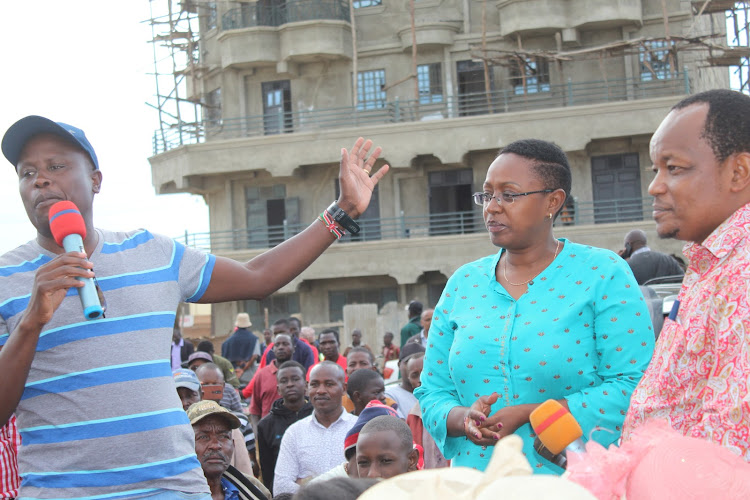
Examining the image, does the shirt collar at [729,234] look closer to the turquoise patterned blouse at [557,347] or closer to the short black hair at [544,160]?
the turquoise patterned blouse at [557,347]

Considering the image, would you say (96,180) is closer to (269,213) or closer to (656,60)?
(656,60)

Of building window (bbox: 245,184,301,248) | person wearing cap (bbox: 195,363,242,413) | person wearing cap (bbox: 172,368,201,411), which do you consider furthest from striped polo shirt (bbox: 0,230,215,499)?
building window (bbox: 245,184,301,248)

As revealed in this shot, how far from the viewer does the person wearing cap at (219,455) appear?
502 centimetres

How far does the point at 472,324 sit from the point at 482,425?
445 millimetres

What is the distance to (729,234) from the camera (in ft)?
7.18

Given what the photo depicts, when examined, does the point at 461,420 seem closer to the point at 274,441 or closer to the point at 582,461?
the point at 582,461

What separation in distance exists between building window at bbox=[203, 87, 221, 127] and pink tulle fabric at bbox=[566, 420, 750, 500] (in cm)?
3058

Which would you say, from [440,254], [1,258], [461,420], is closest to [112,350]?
[1,258]

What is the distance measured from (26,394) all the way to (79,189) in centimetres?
65

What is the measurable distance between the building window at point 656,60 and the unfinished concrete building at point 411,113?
0.08 meters

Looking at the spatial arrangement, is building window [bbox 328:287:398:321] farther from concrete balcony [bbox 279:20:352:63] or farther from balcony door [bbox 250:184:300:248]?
concrete balcony [bbox 279:20:352:63]

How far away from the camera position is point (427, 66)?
1154 inches

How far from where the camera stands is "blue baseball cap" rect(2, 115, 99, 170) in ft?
9.35

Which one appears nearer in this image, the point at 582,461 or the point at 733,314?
the point at 582,461
